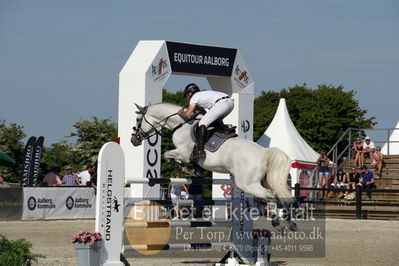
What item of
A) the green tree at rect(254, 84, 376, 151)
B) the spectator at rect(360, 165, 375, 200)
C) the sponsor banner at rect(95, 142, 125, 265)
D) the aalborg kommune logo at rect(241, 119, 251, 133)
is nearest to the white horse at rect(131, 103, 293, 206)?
the sponsor banner at rect(95, 142, 125, 265)

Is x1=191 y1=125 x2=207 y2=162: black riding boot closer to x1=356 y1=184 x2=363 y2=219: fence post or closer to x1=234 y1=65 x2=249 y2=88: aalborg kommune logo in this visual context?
x1=234 y1=65 x2=249 y2=88: aalborg kommune logo

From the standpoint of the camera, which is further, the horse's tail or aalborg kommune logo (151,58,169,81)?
aalborg kommune logo (151,58,169,81)

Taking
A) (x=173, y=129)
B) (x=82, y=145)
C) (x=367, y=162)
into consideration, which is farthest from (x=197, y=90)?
(x=82, y=145)

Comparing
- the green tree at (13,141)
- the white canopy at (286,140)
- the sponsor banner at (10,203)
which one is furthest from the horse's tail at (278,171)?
the green tree at (13,141)

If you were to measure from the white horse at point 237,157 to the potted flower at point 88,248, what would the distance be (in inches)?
93.5

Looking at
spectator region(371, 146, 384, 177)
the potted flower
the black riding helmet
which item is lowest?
the potted flower

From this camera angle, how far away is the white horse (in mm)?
10312

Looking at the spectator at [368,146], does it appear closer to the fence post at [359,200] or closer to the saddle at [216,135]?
the fence post at [359,200]

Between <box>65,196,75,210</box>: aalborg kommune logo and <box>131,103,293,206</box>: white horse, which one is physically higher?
<box>131,103,293,206</box>: white horse

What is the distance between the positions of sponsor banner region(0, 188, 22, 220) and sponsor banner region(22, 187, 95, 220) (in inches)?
5.3

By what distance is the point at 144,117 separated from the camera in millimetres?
11453

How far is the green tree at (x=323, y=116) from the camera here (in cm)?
5150

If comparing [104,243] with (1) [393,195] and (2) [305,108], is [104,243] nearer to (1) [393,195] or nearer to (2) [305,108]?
(1) [393,195]

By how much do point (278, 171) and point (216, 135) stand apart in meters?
1.05
